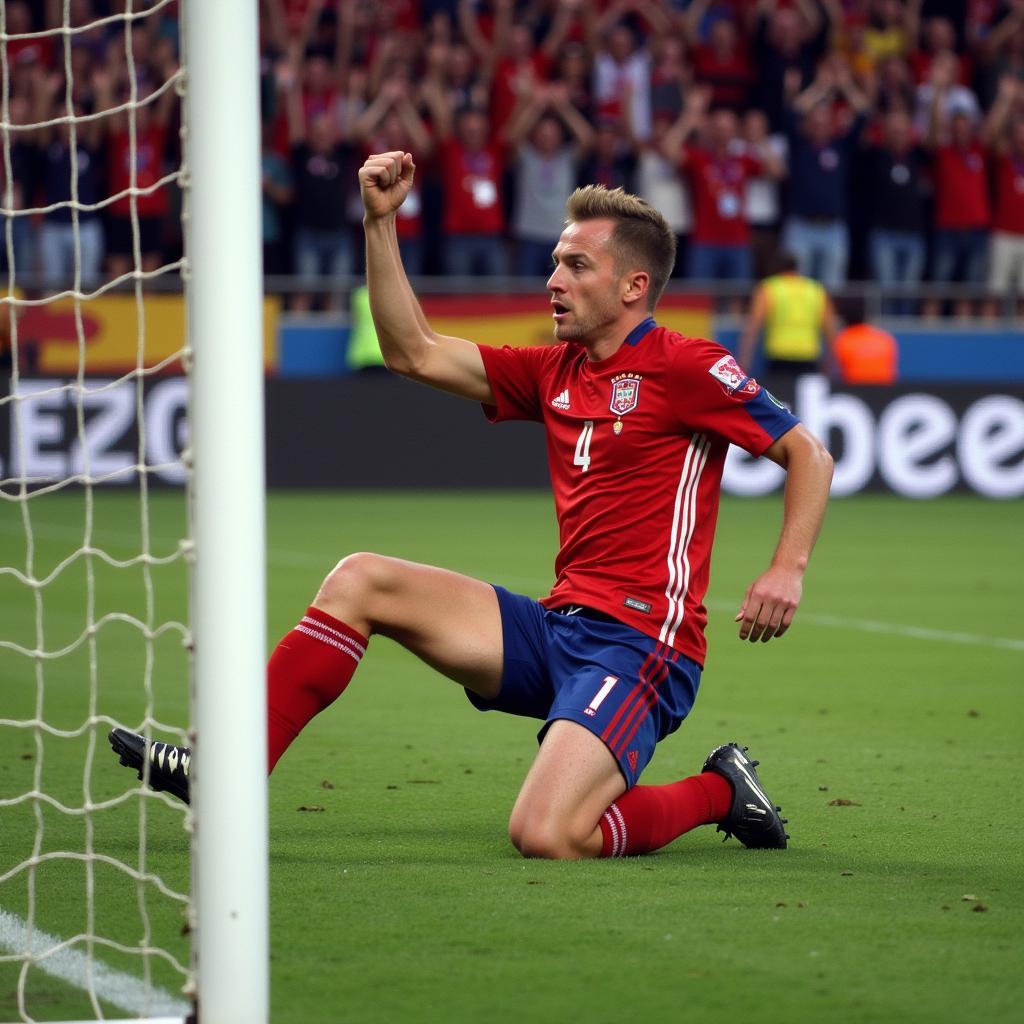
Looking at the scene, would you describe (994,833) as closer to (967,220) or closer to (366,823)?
(366,823)

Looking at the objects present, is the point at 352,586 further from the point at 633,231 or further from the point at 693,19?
the point at 693,19

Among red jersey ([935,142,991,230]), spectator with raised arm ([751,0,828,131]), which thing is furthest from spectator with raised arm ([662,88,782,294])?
red jersey ([935,142,991,230])

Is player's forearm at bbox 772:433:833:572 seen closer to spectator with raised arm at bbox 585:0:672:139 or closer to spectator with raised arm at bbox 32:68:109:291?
spectator with raised arm at bbox 32:68:109:291

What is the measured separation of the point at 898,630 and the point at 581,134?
912 cm

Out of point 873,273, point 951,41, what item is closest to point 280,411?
point 873,273

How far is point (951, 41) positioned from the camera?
1914 centimetres

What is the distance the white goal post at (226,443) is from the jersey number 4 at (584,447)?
5.95 ft

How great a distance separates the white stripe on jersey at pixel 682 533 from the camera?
4758 mm

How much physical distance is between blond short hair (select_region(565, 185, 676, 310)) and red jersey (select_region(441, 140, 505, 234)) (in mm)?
12224

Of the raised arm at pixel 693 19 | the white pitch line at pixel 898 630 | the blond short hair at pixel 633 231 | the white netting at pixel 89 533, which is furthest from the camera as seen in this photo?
the raised arm at pixel 693 19

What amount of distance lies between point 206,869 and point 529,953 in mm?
785

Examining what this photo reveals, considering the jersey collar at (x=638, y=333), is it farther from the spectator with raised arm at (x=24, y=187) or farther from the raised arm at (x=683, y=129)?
the raised arm at (x=683, y=129)

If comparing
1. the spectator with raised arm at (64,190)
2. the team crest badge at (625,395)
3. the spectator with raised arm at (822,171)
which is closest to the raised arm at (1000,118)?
the spectator with raised arm at (822,171)

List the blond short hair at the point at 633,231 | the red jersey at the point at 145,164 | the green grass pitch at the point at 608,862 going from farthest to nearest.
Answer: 1. the red jersey at the point at 145,164
2. the blond short hair at the point at 633,231
3. the green grass pitch at the point at 608,862
